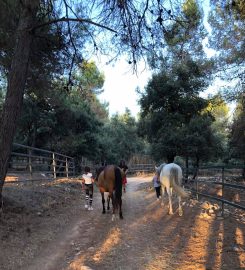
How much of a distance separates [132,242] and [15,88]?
3699 millimetres

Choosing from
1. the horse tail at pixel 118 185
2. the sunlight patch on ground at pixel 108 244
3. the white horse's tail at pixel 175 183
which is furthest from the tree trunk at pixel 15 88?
the white horse's tail at pixel 175 183

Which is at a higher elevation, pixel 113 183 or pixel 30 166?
pixel 30 166

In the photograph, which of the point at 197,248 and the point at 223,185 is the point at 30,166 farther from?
the point at 197,248

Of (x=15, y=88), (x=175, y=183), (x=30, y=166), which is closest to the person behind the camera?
(x=15, y=88)

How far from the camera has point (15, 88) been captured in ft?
23.1

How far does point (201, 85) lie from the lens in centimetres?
1936

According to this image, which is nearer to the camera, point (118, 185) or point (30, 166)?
point (118, 185)

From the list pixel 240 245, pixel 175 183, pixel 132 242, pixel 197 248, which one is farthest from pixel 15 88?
pixel 240 245

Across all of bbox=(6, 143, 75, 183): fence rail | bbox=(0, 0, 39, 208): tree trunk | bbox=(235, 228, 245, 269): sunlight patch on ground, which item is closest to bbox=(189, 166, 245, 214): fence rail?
bbox=(235, 228, 245, 269): sunlight patch on ground

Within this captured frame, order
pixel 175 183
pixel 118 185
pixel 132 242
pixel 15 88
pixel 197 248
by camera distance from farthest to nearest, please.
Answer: pixel 175 183 < pixel 118 185 < pixel 15 88 < pixel 132 242 < pixel 197 248

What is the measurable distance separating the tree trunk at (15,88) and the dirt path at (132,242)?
1.62 m

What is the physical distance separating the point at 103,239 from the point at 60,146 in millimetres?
18642

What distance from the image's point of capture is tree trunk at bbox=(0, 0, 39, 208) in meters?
6.94

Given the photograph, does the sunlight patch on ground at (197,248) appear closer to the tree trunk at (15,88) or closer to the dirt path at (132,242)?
the dirt path at (132,242)
